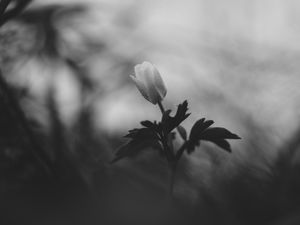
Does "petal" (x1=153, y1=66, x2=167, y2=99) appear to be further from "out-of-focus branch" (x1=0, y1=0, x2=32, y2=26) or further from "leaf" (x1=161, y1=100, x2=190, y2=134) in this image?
"out-of-focus branch" (x1=0, y1=0, x2=32, y2=26)

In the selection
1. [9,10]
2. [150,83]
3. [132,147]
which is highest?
[9,10]

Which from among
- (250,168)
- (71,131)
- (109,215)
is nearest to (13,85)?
(71,131)

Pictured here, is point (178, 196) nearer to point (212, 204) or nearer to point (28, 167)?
point (212, 204)

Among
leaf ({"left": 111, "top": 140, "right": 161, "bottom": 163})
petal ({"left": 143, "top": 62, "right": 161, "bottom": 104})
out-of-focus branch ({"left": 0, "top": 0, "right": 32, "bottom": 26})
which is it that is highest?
out-of-focus branch ({"left": 0, "top": 0, "right": 32, "bottom": 26})

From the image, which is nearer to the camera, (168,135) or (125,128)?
(168,135)

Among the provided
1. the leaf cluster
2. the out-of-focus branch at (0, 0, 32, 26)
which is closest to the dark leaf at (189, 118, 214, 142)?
the leaf cluster

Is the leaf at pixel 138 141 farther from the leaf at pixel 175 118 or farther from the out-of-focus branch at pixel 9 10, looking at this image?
the out-of-focus branch at pixel 9 10

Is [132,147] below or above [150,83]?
below

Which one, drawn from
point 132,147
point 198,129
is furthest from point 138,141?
point 198,129

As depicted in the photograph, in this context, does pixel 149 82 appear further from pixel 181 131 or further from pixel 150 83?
pixel 181 131
